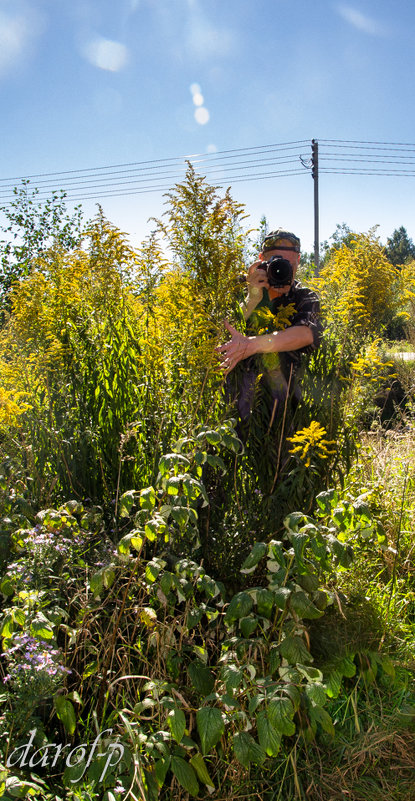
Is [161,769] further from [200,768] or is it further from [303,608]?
[303,608]

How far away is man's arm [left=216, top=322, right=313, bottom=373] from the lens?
2.20m

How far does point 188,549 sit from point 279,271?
4.24 ft

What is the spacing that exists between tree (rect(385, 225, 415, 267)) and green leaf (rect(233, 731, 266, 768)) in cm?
7353

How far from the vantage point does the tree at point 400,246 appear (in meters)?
71.8

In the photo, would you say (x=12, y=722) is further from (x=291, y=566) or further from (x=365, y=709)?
(x=365, y=709)

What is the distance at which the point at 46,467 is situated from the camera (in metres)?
2.51

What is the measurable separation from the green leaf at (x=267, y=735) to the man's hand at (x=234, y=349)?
1264mm

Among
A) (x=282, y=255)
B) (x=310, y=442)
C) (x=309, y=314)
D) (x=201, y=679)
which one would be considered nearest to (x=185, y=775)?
(x=201, y=679)

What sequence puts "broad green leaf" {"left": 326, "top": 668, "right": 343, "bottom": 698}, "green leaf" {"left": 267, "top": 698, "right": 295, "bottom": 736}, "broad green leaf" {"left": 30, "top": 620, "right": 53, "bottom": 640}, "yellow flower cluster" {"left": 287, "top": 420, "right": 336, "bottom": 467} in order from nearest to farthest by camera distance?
"green leaf" {"left": 267, "top": 698, "right": 295, "bottom": 736}
"broad green leaf" {"left": 30, "top": 620, "right": 53, "bottom": 640}
"broad green leaf" {"left": 326, "top": 668, "right": 343, "bottom": 698}
"yellow flower cluster" {"left": 287, "top": 420, "right": 336, "bottom": 467}

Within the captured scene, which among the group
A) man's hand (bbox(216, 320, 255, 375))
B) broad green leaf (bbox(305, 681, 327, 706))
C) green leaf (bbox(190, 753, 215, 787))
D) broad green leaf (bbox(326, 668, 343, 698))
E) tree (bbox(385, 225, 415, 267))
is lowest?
broad green leaf (bbox(326, 668, 343, 698))

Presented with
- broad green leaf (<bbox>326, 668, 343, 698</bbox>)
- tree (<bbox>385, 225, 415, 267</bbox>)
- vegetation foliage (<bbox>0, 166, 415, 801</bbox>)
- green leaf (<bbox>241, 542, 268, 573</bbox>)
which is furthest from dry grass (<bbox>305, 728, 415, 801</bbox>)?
tree (<bbox>385, 225, 415, 267</bbox>)

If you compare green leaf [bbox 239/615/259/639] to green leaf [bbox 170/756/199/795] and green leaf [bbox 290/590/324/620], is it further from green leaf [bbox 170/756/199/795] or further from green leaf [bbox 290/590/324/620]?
green leaf [bbox 170/756/199/795]

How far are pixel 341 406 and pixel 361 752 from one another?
4.30 ft

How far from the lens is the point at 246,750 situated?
1.32 m
